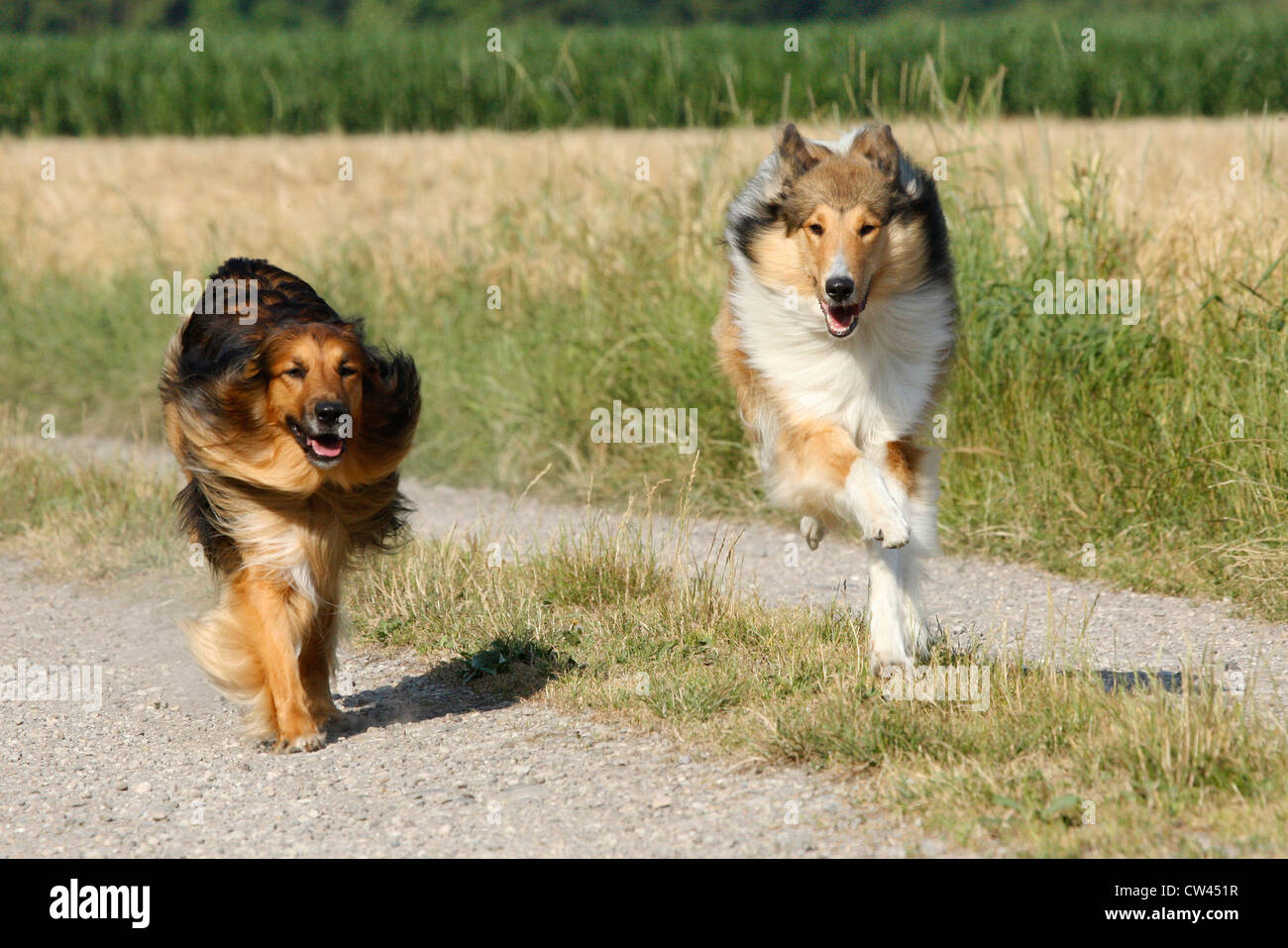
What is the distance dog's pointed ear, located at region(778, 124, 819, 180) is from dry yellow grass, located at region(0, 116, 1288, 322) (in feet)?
9.69

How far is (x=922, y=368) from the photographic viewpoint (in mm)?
5656

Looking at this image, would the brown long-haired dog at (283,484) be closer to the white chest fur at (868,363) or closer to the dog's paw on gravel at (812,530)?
the white chest fur at (868,363)

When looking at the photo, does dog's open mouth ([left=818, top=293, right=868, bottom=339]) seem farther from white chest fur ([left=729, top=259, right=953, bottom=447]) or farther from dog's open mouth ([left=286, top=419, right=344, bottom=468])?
dog's open mouth ([left=286, top=419, right=344, bottom=468])

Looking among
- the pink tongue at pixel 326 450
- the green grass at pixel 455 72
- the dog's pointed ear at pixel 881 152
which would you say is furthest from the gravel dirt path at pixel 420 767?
the green grass at pixel 455 72

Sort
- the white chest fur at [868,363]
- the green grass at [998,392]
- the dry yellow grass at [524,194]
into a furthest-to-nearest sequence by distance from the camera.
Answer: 1. the dry yellow grass at [524,194]
2. the green grass at [998,392]
3. the white chest fur at [868,363]

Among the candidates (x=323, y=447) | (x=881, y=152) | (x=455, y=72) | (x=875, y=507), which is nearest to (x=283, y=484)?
(x=323, y=447)

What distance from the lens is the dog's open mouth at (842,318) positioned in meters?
5.32

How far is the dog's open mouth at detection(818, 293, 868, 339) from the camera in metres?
5.32

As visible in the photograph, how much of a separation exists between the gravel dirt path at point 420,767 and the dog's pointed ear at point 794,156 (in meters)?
1.92

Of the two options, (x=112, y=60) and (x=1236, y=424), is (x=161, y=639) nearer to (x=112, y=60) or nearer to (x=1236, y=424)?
(x=1236, y=424)

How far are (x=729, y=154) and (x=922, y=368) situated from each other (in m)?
5.43

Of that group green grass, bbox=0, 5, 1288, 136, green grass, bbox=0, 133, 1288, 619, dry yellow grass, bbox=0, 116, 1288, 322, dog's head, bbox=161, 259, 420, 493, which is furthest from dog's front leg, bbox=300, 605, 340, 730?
green grass, bbox=0, 5, 1288, 136

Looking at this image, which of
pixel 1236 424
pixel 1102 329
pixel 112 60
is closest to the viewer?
pixel 1236 424
